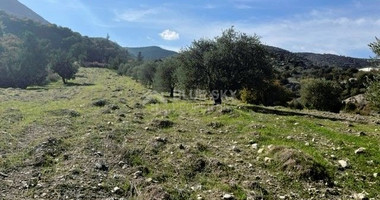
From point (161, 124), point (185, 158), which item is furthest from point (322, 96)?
point (185, 158)

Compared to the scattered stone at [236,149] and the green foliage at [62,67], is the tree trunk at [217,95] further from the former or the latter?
the green foliage at [62,67]

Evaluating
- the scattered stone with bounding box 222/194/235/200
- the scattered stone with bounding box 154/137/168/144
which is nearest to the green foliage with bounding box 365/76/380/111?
the scattered stone with bounding box 154/137/168/144

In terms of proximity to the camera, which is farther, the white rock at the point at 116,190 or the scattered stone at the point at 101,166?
the scattered stone at the point at 101,166

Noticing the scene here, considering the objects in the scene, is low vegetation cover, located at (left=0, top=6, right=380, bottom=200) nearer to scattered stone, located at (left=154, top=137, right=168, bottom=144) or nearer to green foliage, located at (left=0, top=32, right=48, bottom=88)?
scattered stone, located at (left=154, top=137, right=168, bottom=144)

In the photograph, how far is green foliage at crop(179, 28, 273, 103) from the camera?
3791 cm

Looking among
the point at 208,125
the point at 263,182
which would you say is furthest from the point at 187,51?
the point at 263,182

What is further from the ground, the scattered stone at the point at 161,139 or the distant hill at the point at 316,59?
the distant hill at the point at 316,59

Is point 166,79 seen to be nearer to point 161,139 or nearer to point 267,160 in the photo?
point 161,139

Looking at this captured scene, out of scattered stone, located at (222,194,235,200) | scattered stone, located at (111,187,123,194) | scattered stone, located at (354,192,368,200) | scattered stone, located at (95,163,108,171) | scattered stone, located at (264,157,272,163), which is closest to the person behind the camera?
scattered stone, located at (222,194,235,200)

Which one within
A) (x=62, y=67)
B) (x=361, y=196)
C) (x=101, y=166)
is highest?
(x=62, y=67)

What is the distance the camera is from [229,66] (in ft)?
125

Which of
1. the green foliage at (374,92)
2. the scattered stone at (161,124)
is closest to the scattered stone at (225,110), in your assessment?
the scattered stone at (161,124)

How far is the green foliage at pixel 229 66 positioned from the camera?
37906 millimetres

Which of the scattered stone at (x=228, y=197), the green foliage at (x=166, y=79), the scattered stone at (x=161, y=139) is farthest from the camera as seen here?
the green foliage at (x=166, y=79)
